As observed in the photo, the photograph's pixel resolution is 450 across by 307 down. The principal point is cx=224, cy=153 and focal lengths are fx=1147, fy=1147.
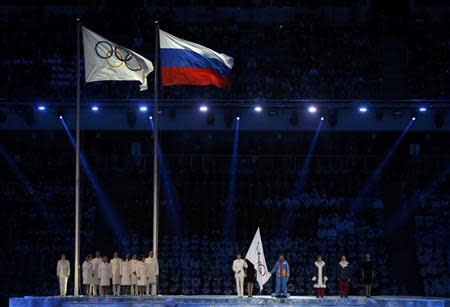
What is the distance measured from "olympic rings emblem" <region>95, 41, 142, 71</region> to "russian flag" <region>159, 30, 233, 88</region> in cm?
112

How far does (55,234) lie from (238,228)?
7.76m

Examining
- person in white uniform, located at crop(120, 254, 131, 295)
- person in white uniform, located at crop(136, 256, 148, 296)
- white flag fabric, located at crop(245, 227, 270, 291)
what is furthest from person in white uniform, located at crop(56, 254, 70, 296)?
white flag fabric, located at crop(245, 227, 270, 291)

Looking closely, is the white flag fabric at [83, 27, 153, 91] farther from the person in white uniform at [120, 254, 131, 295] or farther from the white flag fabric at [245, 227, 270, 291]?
the white flag fabric at [245, 227, 270, 291]

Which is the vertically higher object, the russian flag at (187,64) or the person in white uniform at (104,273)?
the russian flag at (187,64)

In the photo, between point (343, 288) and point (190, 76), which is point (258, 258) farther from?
point (190, 76)

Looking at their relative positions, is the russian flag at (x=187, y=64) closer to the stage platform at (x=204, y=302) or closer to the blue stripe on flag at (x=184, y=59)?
the blue stripe on flag at (x=184, y=59)

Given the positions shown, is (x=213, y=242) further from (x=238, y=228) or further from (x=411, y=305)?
(x=411, y=305)

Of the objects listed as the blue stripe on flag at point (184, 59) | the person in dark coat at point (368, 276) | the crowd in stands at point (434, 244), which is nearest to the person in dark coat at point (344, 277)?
the person in dark coat at point (368, 276)

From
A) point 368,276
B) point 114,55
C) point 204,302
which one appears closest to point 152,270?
point 204,302

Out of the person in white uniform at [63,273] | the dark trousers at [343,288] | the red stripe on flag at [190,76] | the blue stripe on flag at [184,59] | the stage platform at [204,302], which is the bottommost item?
the stage platform at [204,302]

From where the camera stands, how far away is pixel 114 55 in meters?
35.4

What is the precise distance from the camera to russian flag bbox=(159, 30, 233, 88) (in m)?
36.0

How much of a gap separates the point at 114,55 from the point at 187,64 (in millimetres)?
2318

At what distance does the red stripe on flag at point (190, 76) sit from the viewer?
35969mm
